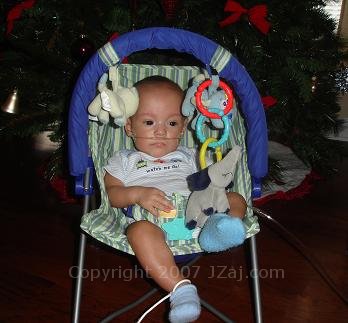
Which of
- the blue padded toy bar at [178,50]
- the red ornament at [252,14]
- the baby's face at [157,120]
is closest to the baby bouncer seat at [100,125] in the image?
the blue padded toy bar at [178,50]

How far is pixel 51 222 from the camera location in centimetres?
161

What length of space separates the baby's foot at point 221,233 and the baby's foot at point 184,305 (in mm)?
93

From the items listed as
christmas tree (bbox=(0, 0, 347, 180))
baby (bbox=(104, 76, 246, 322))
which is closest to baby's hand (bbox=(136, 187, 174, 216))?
baby (bbox=(104, 76, 246, 322))

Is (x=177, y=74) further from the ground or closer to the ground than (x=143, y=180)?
further from the ground

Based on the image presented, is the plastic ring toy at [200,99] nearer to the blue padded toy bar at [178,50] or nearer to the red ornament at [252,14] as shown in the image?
the blue padded toy bar at [178,50]

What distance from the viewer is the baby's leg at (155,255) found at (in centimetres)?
87

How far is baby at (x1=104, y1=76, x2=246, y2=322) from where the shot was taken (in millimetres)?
958

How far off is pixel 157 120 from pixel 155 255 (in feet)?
1.21

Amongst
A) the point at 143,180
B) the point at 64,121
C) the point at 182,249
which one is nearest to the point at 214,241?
the point at 182,249

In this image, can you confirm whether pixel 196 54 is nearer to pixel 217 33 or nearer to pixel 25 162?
pixel 217 33

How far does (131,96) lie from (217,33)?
20.1 inches

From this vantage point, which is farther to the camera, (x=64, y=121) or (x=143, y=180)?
(x=64, y=121)

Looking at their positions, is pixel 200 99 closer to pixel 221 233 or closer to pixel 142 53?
pixel 221 233

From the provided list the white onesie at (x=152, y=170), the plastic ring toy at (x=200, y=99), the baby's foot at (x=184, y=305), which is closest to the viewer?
the baby's foot at (x=184, y=305)
